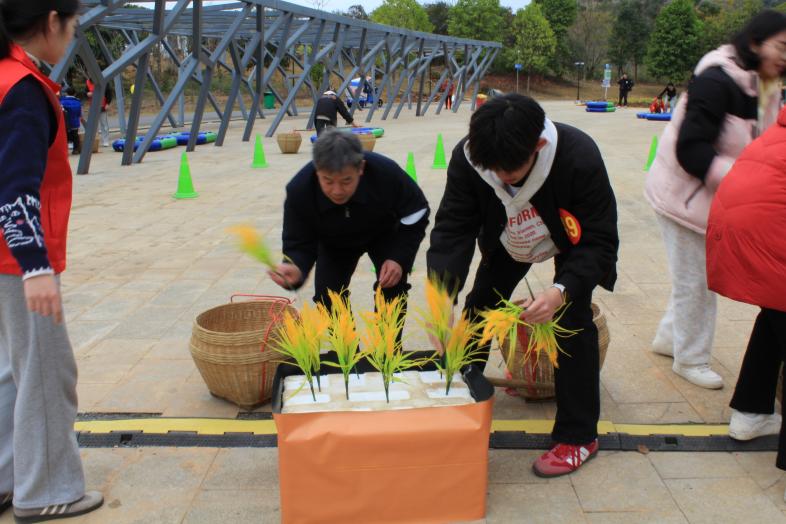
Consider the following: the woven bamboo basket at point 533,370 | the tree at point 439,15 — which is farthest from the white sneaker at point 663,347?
the tree at point 439,15

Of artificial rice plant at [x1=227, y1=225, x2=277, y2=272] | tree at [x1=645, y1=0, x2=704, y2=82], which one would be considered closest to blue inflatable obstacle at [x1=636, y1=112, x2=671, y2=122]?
artificial rice plant at [x1=227, y1=225, x2=277, y2=272]

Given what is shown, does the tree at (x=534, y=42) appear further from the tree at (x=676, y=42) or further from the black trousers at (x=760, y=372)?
the black trousers at (x=760, y=372)

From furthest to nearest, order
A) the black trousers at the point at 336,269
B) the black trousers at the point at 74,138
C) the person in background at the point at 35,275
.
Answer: the black trousers at the point at 74,138, the black trousers at the point at 336,269, the person in background at the point at 35,275

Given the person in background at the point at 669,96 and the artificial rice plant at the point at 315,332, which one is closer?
the artificial rice plant at the point at 315,332

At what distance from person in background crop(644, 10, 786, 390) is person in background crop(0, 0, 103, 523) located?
2.54 metres

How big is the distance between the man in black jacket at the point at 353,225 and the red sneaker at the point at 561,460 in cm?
105

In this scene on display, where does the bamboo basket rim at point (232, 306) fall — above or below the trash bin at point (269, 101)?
above

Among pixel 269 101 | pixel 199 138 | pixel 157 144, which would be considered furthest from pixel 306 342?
pixel 269 101

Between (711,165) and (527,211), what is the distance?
0.99 meters

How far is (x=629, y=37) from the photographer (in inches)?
2330

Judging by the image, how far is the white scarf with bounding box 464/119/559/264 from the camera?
8.11ft

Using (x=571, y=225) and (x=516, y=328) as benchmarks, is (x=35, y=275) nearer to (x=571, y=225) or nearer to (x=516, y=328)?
(x=516, y=328)

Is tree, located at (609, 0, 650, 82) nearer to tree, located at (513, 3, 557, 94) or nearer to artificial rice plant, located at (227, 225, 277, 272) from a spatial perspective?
tree, located at (513, 3, 557, 94)

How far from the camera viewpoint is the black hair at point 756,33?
9.55 ft
